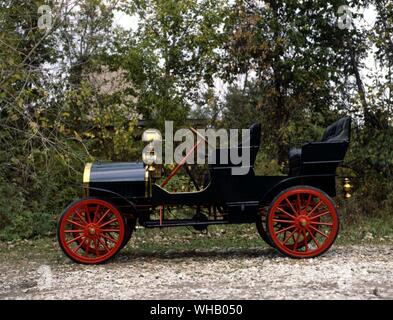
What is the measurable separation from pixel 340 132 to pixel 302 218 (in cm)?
112

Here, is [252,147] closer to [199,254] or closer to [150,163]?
[150,163]

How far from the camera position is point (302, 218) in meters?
7.64

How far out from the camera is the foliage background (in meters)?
11.2

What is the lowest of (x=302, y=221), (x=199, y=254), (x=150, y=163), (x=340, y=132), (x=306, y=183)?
(x=199, y=254)

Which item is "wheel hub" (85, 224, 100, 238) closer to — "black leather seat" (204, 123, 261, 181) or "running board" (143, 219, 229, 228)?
"running board" (143, 219, 229, 228)

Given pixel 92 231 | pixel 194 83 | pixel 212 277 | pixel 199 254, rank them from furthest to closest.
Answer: pixel 194 83 → pixel 199 254 → pixel 92 231 → pixel 212 277

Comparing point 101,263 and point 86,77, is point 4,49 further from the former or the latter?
point 101,263

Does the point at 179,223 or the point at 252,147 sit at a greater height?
the point at 252,147

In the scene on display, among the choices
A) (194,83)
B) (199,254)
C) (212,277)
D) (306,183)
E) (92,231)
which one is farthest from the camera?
(194,83)

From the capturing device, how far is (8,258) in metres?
8.71

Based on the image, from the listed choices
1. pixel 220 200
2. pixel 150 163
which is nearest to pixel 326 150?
pixel 220 200

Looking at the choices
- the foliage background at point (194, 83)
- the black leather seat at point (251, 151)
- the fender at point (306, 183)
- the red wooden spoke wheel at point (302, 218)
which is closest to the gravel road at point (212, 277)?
the red wooden spoke wheel at point (302, 218)

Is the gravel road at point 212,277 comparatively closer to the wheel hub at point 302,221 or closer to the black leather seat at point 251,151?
the wheel hub at point 302,221

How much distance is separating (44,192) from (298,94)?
5.64 metres
